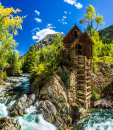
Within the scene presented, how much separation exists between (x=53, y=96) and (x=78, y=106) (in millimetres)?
4269

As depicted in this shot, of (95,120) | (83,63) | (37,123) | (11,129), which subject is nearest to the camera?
(11,129)

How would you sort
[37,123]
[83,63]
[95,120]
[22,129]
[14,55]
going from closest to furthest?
[22,129] < [37,123] < [95,120] < [83,63] < [14,55]

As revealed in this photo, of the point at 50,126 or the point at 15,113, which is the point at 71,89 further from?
the point at 15,113

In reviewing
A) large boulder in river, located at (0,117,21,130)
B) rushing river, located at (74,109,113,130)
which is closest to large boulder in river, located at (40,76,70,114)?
rushing river, located at (74,109,113,130)

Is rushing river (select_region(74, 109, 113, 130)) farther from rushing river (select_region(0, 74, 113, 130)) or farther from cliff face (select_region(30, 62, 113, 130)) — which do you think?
cliff face (select_region(30, 62, 113, 130))

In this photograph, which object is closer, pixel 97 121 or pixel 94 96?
pixel 97 121

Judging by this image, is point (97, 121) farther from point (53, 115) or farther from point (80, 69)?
point (80, 69)

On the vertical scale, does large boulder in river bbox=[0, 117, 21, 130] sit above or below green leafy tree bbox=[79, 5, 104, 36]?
below

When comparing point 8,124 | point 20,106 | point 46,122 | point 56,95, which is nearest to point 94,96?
point 56,95

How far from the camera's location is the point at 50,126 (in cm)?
960

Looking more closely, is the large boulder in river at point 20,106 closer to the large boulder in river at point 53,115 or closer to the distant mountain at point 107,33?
the large boulder in river at point 53,115

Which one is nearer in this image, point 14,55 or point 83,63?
point 83,63

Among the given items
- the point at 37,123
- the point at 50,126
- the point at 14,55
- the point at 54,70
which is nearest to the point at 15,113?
the point at 37,123

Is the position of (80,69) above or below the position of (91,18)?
below
